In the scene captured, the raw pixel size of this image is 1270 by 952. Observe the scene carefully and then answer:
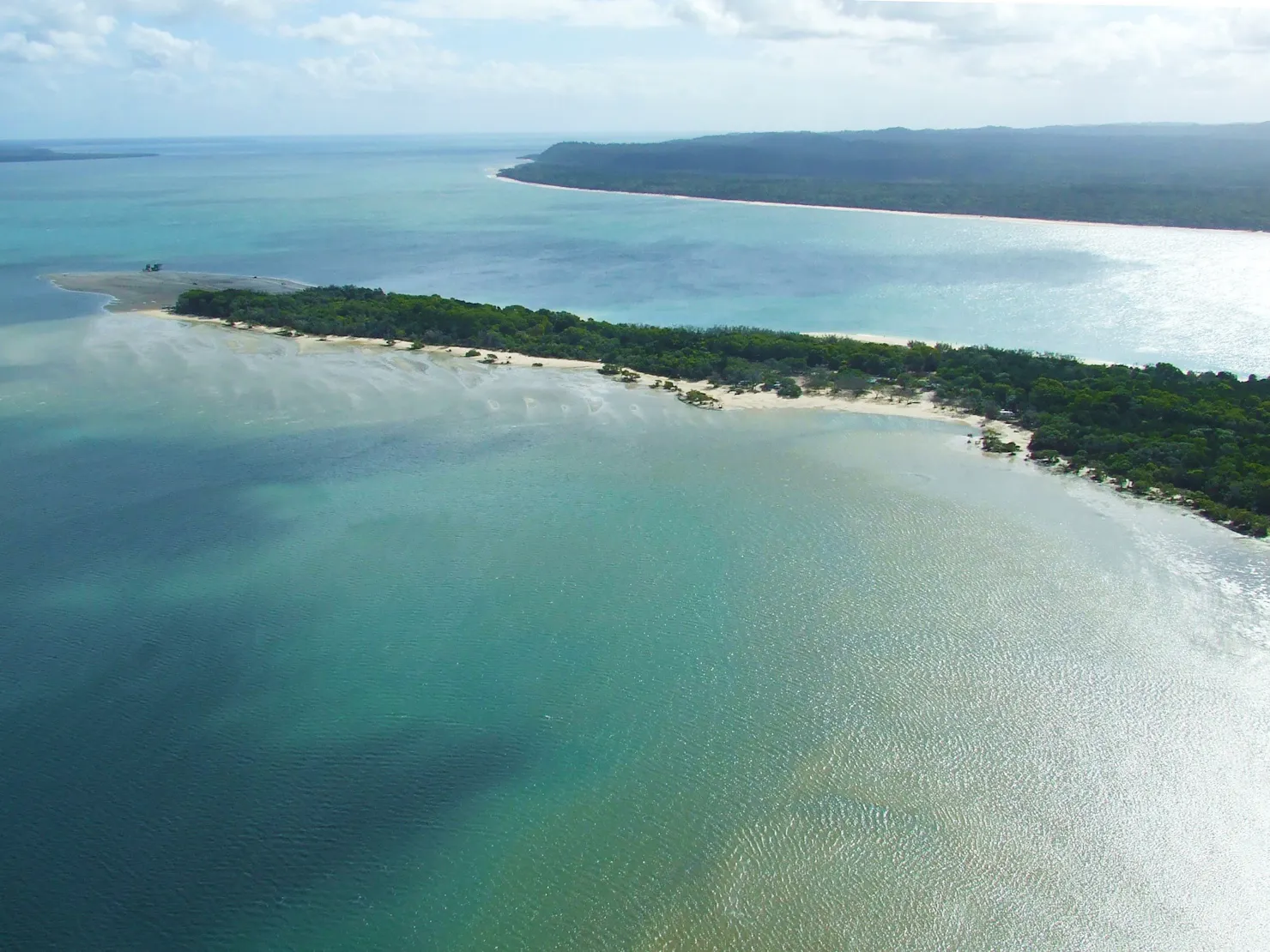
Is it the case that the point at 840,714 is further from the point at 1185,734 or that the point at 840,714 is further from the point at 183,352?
the point at 183,352

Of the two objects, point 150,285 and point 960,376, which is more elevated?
point 960,376

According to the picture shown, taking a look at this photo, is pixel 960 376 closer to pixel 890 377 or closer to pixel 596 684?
pixel 890 377

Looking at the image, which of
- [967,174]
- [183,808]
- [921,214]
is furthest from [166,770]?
[967,174]

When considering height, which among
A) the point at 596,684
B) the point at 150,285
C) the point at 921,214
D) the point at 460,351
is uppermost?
the point at 596,684

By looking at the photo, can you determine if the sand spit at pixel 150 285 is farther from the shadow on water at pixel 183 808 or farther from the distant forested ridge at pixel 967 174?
the distant forested ridge at pixel 967 174

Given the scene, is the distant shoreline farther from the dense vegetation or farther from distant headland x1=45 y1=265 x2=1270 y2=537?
the dense vegetation

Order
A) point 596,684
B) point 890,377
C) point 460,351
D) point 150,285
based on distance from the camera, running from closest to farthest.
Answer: point 596,684, point 890,377, point 460,351, point 150,285
